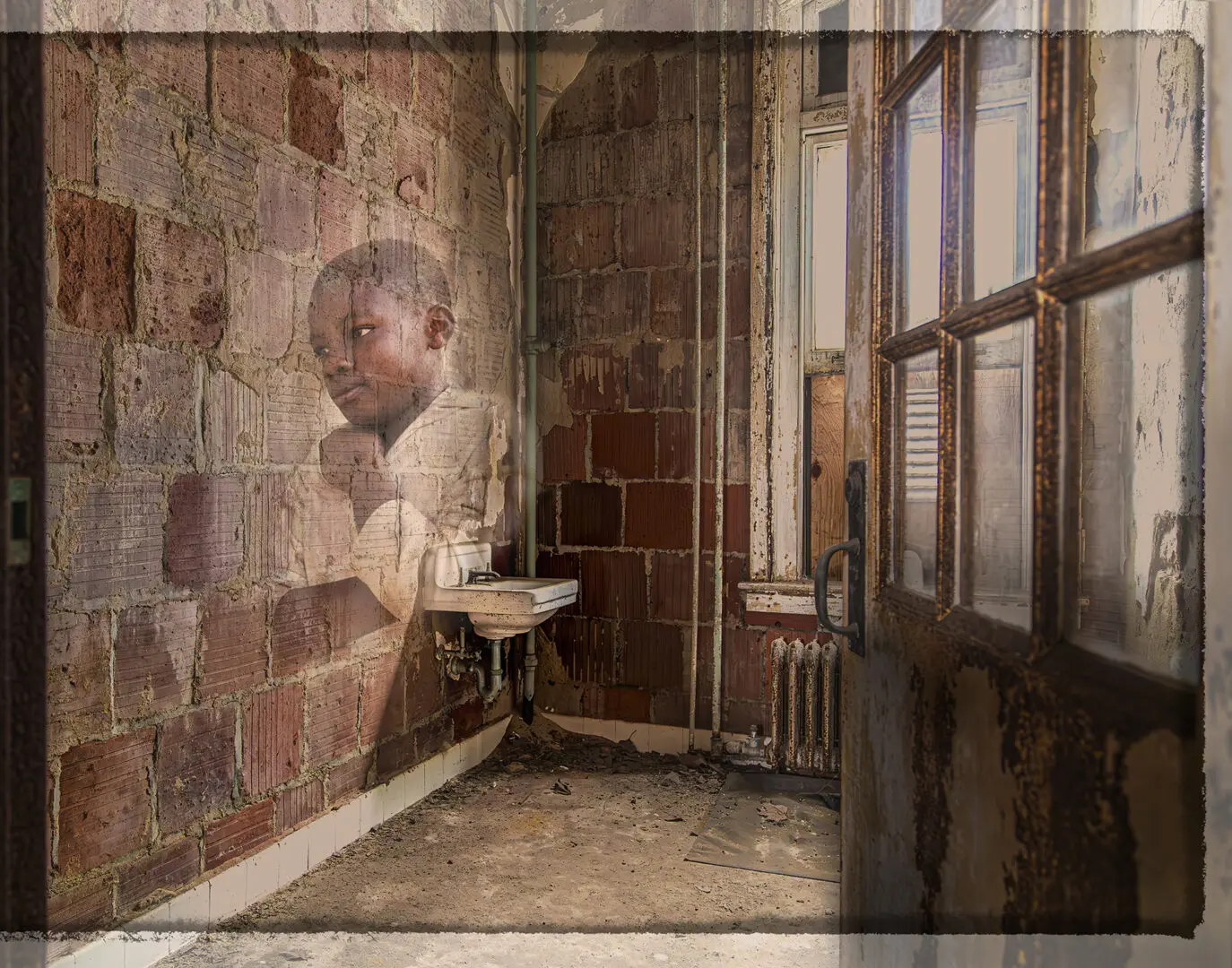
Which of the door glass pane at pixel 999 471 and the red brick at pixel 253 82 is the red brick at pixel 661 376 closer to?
the red brick at pixel 253 82

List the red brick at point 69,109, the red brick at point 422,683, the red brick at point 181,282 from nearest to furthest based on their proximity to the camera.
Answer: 1. the red brick at point 69,109
2. the red brick at point 181,282
3. the red brick at point 422,683

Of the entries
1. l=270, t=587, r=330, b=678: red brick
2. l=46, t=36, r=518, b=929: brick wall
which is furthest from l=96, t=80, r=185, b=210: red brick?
l=270, t=587, r=330, b=678: red brick

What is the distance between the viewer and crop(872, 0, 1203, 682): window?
0.65m

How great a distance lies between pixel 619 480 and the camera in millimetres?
3400

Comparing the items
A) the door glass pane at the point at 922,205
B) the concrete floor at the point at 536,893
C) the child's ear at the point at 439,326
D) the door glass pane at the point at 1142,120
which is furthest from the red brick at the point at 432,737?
the door glass pane at the point at 1142,120

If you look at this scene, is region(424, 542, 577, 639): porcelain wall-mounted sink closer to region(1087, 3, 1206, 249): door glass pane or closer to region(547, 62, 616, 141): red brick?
region(547, 62, 616, 141): red brick

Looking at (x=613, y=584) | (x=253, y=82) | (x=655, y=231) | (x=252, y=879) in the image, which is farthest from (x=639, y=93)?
(x=252, y=879)

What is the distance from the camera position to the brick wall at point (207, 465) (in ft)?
5.40

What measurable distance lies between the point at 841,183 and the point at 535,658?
2.30 m

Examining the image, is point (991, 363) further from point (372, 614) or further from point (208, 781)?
point (372, 614)

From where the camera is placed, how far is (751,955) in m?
1.92

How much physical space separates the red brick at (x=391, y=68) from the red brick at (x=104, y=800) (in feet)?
6.54

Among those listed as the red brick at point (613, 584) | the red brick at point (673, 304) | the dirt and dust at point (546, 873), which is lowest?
the dirt and dust at point (546, 873)

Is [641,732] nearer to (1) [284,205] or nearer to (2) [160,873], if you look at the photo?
(2) [160,873]
